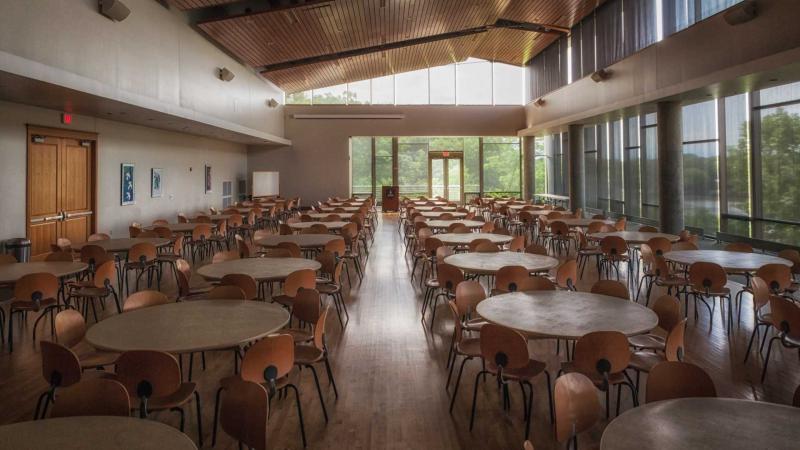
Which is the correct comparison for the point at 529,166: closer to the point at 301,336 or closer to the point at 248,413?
the point at 301,336

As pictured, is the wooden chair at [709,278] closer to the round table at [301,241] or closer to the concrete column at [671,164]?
the round table at [301,241]

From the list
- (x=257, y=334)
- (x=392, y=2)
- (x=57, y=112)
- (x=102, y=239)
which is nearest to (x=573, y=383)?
(x=257, y=334)

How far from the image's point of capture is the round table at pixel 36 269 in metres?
5.31

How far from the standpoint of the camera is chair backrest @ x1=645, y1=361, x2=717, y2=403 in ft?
7.99

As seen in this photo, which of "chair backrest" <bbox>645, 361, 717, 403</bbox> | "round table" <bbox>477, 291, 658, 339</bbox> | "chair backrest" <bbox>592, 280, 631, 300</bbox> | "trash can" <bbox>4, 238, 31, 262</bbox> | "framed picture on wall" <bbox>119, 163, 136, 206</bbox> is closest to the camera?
"chair backrest" <bbox>645, 361, 717, 403</bbox>

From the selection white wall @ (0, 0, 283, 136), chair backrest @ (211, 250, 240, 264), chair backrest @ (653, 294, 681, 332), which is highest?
white wall @ (0, 0, 283, 136)

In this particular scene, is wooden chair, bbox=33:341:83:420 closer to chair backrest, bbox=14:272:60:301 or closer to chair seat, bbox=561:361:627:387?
chair backrest, bbox=14:272:60:301

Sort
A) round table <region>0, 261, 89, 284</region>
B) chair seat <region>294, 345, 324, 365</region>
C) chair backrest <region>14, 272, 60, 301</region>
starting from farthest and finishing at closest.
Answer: round table <region>0, 261, 89, 284</region> < chair backrest <region>14, 272, 60, 301</region> < chair seat <region>294, 345, 324, 365</region>

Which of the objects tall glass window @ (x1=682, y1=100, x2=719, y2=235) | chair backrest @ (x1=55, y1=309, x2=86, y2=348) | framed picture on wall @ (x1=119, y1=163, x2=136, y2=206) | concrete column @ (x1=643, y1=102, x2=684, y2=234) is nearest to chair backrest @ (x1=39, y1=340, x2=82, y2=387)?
chair backrest @ (x1=55, y1=309, x2=86, y2=348)

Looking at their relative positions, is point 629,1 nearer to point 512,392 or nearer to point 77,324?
point 512,392

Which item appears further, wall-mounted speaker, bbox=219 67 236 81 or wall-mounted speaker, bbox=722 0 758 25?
wall-mounted speaker, bbox=219 67 236 81

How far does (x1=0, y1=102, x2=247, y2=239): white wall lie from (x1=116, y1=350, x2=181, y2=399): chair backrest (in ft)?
23.3

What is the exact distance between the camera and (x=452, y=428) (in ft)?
12.0

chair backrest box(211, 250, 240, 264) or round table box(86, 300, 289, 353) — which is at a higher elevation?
chair backrest box(211, 250, 240, 264)
